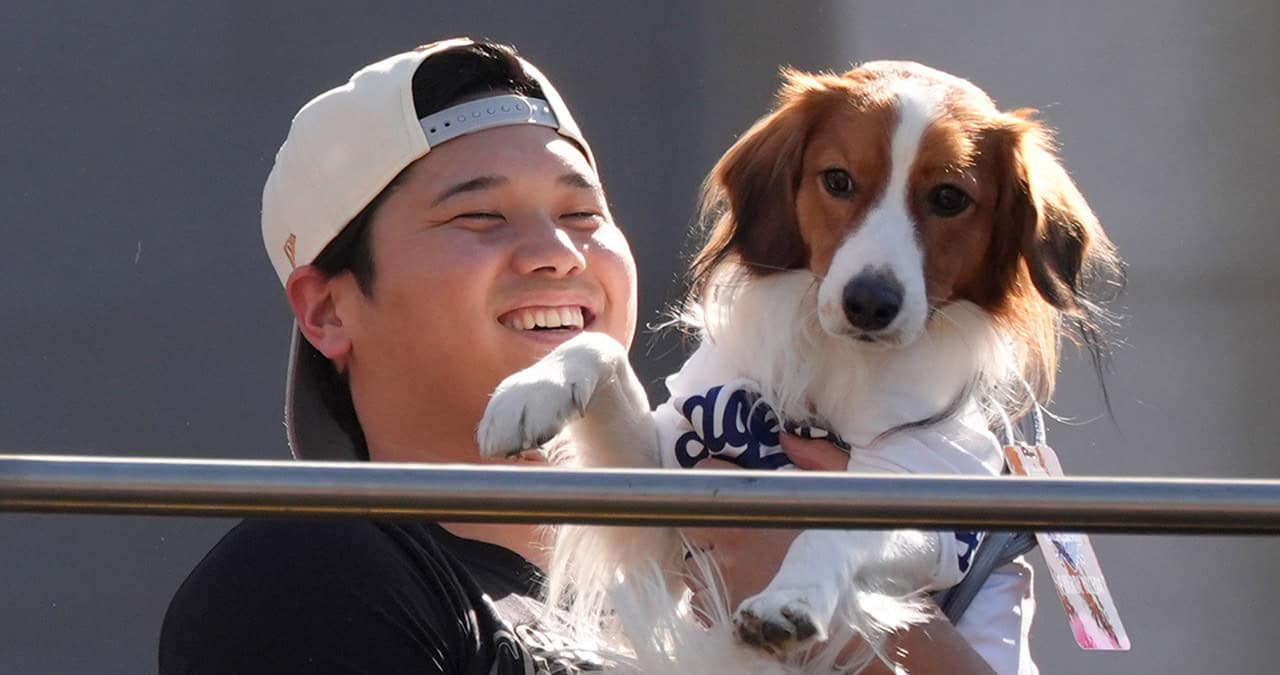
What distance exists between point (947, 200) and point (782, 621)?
19.8 inches

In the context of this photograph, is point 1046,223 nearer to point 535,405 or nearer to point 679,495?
point 535,405

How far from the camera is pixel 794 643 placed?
1522 millimetres

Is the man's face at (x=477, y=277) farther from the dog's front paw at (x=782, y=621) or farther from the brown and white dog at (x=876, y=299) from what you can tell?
the dog's front paw at (x=782, y=621)

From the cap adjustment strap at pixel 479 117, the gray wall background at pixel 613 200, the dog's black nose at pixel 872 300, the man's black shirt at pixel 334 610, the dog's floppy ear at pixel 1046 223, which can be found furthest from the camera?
the gray wall background at pixel 613 200

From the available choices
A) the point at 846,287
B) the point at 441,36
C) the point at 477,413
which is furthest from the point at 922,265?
the point at 441,36

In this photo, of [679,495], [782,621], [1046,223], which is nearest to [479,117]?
[1046,223]

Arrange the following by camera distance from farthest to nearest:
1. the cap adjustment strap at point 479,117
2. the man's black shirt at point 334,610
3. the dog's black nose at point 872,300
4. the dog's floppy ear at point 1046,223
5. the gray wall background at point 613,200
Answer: the gray wall background at point 613,200 < the cap adjustment strap at point 479,117 < the dog's floppy ear at point 1046,223 < the dog's black nose at point 872,300 < the man's black shirt at point 334,610

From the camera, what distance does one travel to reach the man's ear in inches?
80.9

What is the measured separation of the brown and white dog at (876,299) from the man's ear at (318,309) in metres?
0.41

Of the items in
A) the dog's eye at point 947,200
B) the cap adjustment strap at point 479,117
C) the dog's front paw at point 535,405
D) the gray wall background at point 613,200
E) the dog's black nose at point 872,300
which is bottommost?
the gray wall background at point 613,200

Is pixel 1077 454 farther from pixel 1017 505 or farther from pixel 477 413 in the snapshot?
pixel 1017 505

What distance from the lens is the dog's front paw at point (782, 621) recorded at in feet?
4.93

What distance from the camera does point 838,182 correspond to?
5.84 ft

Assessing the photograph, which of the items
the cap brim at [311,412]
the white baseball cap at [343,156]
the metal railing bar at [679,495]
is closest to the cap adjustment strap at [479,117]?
the white baseball cap at [343,156]
